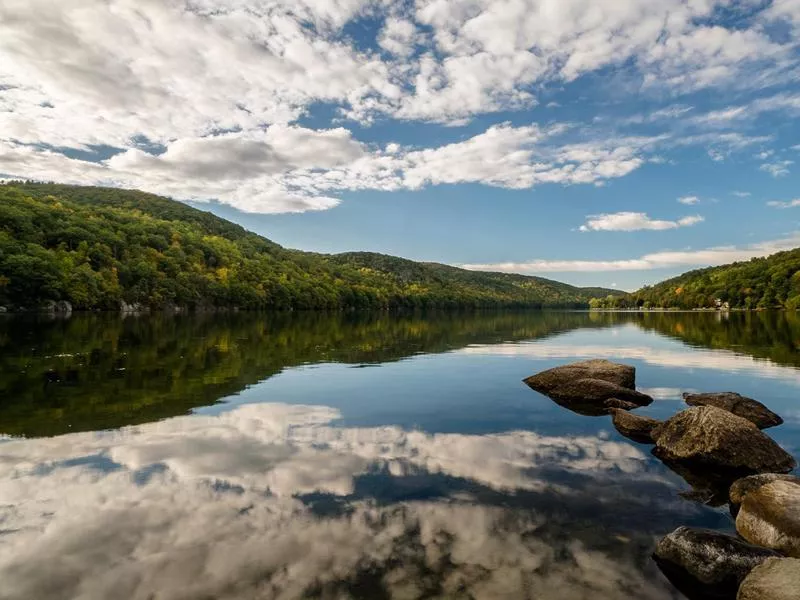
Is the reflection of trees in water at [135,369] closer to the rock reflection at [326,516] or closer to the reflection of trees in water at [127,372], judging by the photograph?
the reflection of trees in water at [127,372]

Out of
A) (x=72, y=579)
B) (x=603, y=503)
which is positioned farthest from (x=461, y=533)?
(x=72, y=579)

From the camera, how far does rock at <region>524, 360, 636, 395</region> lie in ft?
89.5

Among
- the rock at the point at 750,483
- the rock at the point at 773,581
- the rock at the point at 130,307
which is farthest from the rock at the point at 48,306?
the rock at the point at 773,581

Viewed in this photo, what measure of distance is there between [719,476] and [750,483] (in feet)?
7.88

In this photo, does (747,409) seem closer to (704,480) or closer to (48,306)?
(704,480)

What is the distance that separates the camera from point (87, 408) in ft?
67.6

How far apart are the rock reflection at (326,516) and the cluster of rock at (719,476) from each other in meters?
0.83

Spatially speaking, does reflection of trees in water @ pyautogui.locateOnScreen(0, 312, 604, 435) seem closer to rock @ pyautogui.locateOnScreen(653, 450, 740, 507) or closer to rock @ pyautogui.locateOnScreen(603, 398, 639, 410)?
rock @ pyautogui.locateOnScreen(653, 450, 740, 507)

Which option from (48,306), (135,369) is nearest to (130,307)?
(48,306)

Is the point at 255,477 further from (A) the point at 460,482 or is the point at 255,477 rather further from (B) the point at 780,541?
(B) the point at 780,541

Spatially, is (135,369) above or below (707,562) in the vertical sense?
above

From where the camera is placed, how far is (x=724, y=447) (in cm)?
1512

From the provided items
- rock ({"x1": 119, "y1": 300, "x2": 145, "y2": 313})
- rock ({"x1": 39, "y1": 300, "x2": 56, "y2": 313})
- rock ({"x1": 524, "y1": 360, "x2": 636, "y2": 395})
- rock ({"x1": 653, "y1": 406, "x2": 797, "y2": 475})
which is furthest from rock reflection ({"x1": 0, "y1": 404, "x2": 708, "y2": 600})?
rock ({"x1": 119, "y1": 300, "x2": 145, "y2": 313})

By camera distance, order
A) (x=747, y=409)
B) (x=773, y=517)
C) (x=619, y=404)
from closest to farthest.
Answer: (x=773, y=517)
(x=747, y=409)
(x=619, y=404)
